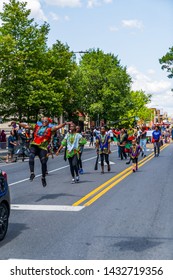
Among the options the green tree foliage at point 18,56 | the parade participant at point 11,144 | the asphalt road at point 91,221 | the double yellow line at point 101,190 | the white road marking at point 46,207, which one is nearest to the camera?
the asphalt road at point 91,221

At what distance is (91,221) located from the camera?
29.3 feet

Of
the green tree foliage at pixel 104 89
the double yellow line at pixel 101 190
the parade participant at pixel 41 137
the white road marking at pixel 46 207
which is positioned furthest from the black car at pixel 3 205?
the green tree foliage at pixel 104 89

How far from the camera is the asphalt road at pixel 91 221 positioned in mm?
6754

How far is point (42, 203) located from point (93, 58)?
2551 inches

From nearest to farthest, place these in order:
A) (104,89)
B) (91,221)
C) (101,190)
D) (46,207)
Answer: (91,221), (46,207), (101,190), (104,89)

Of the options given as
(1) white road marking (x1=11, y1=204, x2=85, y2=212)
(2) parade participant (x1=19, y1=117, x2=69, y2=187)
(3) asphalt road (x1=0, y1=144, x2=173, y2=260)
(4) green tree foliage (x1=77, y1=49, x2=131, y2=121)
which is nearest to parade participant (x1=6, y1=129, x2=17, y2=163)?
(3) asphalt road (x1=0, y1=144, x2=173, y2=260)

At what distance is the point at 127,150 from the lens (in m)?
25.6

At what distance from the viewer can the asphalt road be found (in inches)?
266

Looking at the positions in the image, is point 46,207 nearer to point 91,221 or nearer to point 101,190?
point 91,221

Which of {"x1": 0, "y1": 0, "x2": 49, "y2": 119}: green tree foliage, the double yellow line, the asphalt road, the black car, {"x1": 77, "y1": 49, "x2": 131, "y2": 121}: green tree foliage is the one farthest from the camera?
{"x1": 77, "y1": 49, "x2": 131, "y2": 121}: green tree foliage

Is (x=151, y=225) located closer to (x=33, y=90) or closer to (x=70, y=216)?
(x=70, y=216)

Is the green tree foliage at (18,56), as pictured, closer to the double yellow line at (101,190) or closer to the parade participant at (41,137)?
the double yellow line at (101,190)

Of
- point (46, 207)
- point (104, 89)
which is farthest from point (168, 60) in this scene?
point (46, 207)

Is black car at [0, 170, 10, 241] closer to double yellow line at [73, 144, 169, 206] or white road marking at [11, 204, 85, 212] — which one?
white road marking at [11, 204, 85, 212]
